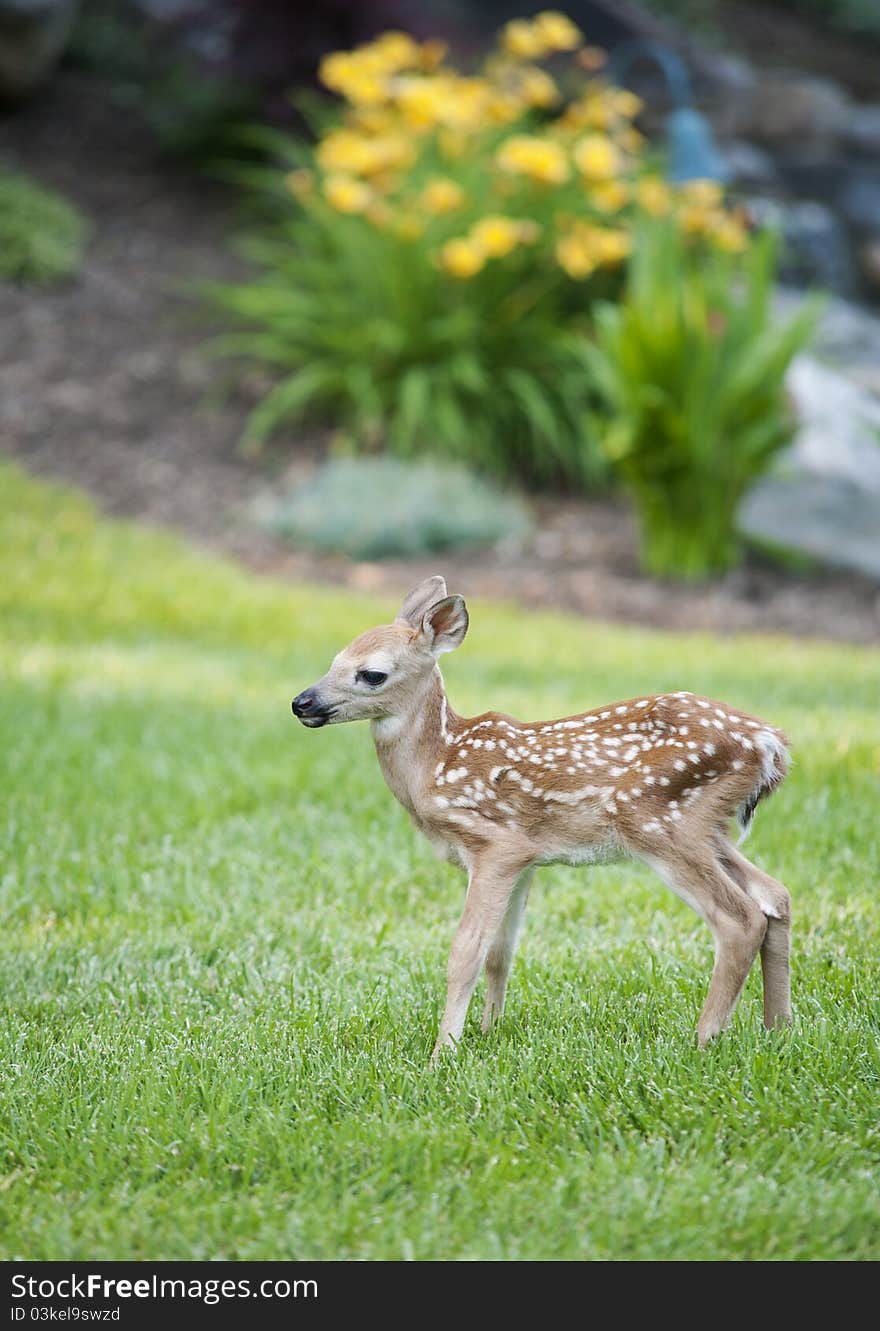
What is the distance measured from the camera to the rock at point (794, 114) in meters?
16.2

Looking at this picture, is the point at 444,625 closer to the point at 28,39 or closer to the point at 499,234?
the point at 499,234

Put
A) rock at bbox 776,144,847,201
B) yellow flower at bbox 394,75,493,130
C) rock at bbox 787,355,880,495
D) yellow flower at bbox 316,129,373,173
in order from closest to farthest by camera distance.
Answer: rock at bbox 787,355,880,495
yellow flower at bbox 394,75,493,130
yellow flower at bbox 316,129,373,173
rock at bbox 776,144,847,201

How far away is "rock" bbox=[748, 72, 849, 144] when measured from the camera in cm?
1625

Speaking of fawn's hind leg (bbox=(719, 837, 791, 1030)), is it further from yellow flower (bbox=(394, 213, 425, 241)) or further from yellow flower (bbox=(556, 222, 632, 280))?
yellow flower (bbox=(394, 213, 425, 241))

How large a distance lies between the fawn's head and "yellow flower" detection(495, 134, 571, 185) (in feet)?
25.1

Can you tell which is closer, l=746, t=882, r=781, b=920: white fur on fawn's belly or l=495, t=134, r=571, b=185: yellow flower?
l=746, t=882, r=781, b=920: white fur on fawn's belly

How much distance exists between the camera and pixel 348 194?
10484 millimetres

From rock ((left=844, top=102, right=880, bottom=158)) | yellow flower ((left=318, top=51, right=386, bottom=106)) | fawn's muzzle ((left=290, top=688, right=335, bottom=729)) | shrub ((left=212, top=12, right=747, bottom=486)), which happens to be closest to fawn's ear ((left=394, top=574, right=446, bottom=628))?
fawn's muzzle ((left=290, top=688, right=335, bottom=729))

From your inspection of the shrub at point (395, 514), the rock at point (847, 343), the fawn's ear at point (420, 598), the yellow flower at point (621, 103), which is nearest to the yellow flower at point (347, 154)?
the yellow flower at point (621, 103)

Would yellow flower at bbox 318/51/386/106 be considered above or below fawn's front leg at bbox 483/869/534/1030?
below

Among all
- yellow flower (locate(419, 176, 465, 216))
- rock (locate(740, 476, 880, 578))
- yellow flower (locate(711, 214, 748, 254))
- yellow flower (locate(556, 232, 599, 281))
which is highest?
yellow flower (locate(711, 214, 748, 254))

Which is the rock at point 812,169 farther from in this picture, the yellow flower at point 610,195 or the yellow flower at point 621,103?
the yellow flower at point 610,195
